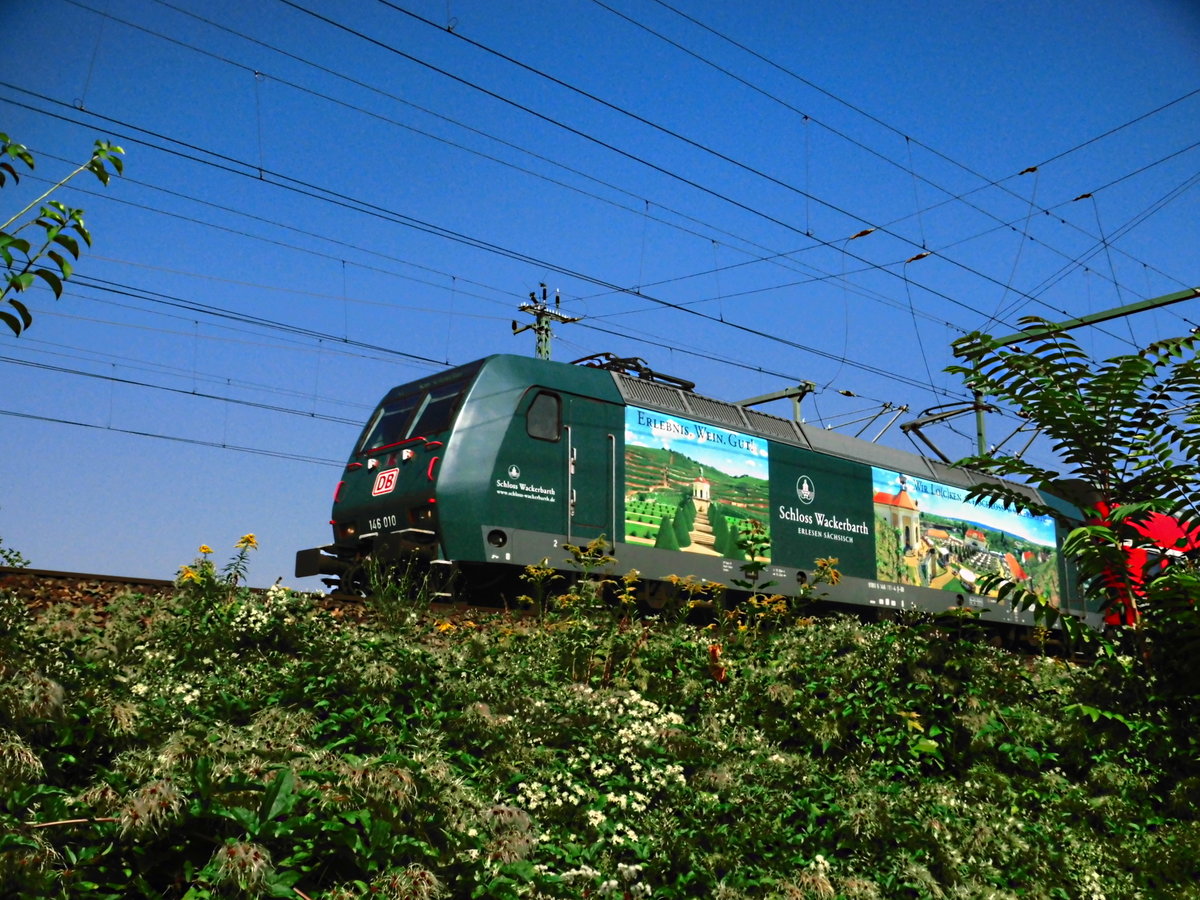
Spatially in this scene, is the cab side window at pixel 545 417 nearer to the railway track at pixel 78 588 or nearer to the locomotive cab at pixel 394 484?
the locomotive cab at pixel 394 484

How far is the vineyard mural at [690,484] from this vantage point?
13.4 metres

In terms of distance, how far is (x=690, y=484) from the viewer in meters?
14.0

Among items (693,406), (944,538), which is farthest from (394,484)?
(944,538)

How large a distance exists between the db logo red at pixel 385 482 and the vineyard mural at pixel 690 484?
284 cm

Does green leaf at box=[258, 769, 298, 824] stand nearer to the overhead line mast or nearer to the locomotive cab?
the locomotive cab

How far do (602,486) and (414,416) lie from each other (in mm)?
2472

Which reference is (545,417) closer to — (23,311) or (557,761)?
(557,761)

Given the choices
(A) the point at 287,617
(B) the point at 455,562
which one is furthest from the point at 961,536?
(A) the point at 287,617

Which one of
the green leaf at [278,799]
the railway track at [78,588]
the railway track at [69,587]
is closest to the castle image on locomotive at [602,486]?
the railway track at [78,588]

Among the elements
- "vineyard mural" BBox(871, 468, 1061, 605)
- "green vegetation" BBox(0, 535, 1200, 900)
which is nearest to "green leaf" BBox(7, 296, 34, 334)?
"green vegetation" BBox(0, 535, 1200, 900)

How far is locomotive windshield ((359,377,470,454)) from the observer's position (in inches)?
495

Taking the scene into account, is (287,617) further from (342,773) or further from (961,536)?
(961,536)

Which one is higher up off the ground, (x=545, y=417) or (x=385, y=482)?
(x=545, y=417)

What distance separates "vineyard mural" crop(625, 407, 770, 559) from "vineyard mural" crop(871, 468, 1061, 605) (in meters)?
3.22
